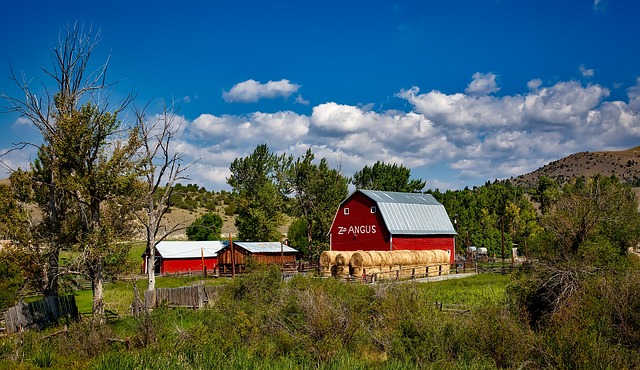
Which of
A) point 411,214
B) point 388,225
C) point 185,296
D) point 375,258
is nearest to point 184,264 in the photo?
point 388,225

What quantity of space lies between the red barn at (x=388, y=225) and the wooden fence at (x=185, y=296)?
21.4 metres

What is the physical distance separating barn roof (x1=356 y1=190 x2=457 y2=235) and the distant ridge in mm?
102700

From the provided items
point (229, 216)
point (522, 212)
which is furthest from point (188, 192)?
point (522, 212)

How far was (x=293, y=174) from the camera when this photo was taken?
A: 222 feet

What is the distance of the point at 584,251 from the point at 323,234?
45318 mm

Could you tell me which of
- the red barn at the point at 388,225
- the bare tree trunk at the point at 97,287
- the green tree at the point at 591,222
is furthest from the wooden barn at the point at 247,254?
the green tree at the point at 591,222

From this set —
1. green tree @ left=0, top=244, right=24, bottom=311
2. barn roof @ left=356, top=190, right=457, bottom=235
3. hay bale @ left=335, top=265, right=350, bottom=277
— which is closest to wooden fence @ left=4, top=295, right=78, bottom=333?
green tree @ left=0, top=244, right=24, bottom=311

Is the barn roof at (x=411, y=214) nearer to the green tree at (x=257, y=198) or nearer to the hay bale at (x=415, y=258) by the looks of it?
the hay bale at (x=415, y=258)

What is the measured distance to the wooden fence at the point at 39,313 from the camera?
20.1m

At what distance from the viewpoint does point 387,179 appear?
257 ft

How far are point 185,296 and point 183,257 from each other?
93.8 feet

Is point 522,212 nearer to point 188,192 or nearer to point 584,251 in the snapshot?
point 584,251

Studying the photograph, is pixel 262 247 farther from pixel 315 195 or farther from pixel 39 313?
pixel 39 313

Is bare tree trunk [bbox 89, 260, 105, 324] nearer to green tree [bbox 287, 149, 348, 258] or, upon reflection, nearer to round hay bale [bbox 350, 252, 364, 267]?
round hay bale [bbox 350, 252, 364, 267]
